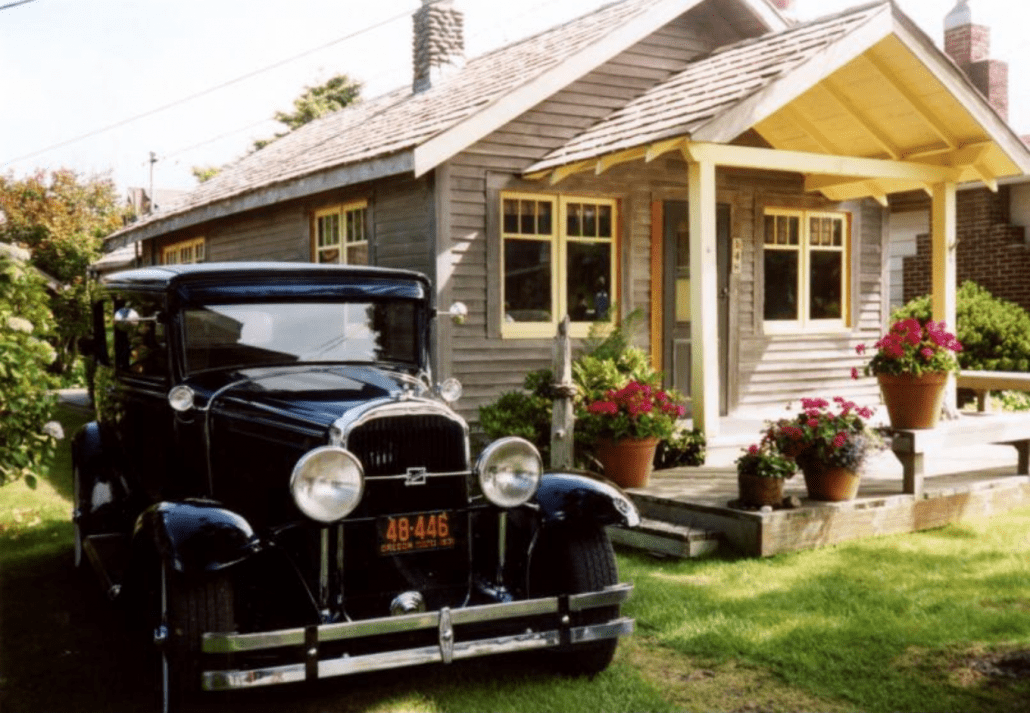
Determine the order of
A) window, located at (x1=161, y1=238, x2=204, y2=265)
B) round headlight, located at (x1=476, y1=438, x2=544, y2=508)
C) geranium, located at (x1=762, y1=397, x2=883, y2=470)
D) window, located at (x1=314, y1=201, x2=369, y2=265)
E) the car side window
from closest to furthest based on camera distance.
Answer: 1. round headlight, located at (x1=476, y1=438, x2=544, y2=508)
2. the car side window
3. geranium, located at (x1=762, y1=397, x2=883, y2=470)
4. window, located at (x1=314, y1=201, x2=369, y2=265)
5. window, located at (x1=161, y1=238, x2=204, y2=265)

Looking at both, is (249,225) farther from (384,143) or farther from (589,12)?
(589,12)

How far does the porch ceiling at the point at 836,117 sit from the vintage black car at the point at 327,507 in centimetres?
419

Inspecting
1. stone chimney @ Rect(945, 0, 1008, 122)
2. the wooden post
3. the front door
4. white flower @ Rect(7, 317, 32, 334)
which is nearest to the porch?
the wooden post

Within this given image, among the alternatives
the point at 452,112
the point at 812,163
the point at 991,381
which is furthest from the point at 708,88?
the point at 991,381

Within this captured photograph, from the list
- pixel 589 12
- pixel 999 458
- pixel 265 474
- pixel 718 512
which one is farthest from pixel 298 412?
pixel 589 12

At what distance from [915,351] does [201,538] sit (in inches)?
224

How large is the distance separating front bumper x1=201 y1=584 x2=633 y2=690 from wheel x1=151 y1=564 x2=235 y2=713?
0.10 meters

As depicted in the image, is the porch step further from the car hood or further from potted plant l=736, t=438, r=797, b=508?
the car hood

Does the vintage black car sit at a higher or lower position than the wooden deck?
higher

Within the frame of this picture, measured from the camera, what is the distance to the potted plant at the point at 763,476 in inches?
262

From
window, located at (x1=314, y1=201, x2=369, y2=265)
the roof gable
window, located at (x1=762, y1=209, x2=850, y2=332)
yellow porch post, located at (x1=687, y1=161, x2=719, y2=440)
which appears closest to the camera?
yellow porch post, located at (x1=687, y1=161, x2=719, y2=440)

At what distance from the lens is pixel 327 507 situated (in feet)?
12.9

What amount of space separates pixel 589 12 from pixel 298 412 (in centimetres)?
1016

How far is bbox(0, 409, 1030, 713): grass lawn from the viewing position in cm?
436
